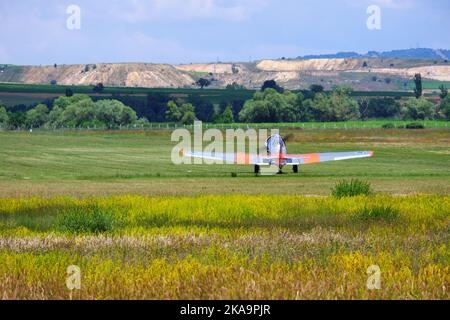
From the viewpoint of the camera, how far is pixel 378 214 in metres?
21.9

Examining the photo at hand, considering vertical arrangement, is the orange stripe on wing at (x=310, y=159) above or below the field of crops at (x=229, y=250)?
below

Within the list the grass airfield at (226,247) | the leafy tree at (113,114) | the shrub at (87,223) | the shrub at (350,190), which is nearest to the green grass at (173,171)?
the grass airfield at (226,247)

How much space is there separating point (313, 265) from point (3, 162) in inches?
2209

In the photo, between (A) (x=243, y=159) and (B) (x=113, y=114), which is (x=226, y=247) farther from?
(B) (x=113, y=114)

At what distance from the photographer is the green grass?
4028cm

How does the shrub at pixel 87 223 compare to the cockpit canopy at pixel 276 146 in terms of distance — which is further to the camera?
the cockpit canopy at pixel 276 146

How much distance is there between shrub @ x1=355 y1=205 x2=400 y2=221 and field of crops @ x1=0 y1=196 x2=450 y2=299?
3cm

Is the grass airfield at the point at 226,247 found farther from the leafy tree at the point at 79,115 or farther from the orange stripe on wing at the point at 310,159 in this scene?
the leafy tree at the point at 79,115

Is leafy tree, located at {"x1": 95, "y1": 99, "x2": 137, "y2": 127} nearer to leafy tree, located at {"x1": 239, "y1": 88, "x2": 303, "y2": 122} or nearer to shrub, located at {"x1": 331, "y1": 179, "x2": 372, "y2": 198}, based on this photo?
leafy tree, located at {"x1": 239, "y1": 88, "x2": 303, "y2": 122}

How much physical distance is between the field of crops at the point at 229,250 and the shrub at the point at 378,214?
0.09 ft

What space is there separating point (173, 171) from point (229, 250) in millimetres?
43248

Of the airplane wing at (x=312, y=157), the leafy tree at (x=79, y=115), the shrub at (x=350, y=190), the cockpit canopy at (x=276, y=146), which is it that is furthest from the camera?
the leafy tree at (x=79, y=115)

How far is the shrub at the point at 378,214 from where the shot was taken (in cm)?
2169

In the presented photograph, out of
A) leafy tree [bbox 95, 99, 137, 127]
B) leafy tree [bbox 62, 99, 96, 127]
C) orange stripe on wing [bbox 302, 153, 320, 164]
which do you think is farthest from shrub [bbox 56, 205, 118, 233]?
leafy tree [bbox 95, 99, 137, 127]
